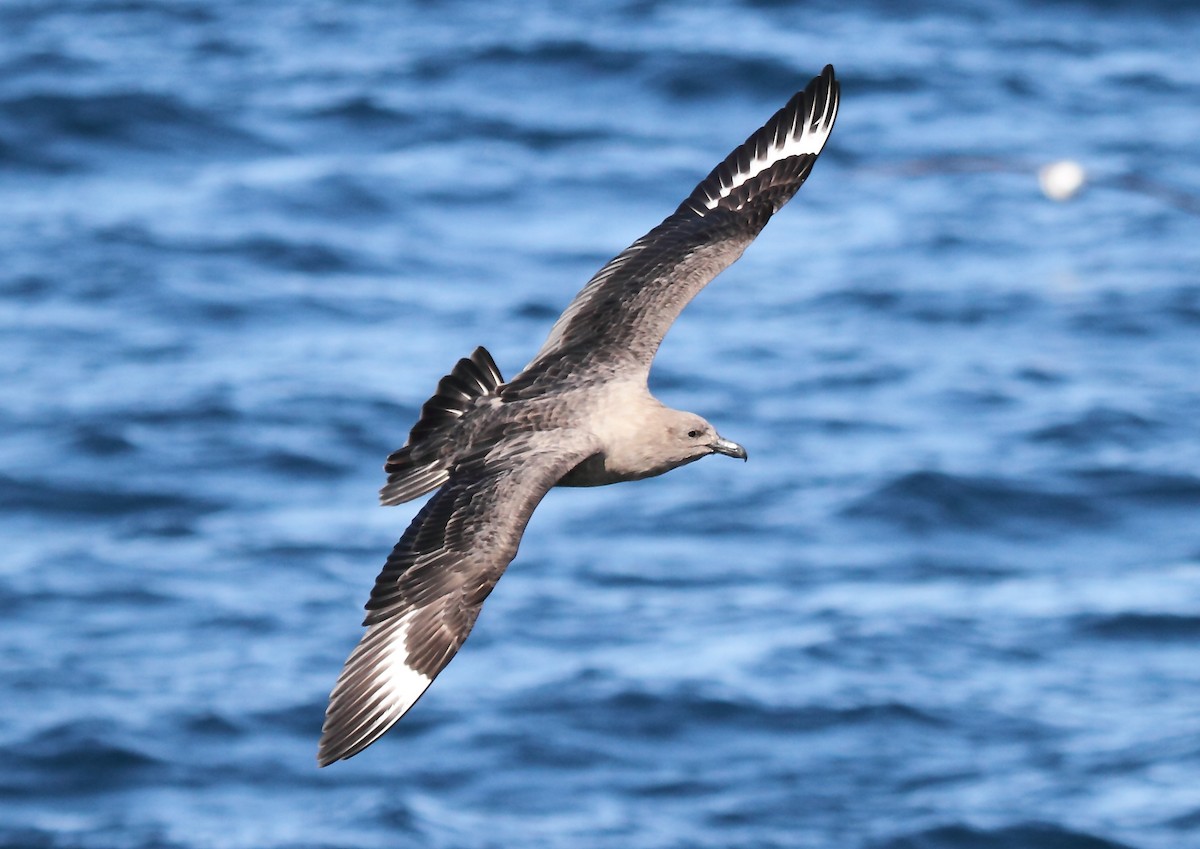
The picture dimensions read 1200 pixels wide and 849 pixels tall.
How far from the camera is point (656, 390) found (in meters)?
24.1

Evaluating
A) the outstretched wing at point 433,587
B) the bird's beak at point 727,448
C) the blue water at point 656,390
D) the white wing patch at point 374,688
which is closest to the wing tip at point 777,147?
the bird's beak at point 727,448

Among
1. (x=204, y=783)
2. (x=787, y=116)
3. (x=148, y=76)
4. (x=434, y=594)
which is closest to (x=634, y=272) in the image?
(x=787, y=116)

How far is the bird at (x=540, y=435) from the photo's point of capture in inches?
333

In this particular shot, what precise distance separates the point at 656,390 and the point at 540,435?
15.1 metres

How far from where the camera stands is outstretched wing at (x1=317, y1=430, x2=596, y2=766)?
840 centimetres

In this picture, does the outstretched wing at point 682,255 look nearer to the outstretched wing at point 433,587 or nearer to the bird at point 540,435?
the bird at point 540,435

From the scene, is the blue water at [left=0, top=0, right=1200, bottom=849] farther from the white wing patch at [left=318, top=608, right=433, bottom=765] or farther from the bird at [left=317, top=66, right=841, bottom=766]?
the white wing patch at [left=318, top=608, right=433, bottom=765]

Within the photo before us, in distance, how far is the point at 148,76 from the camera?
30.6 m

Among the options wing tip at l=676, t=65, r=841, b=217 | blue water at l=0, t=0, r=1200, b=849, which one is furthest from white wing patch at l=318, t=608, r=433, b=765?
blue water at l=0, t=0, r=1200, b=849

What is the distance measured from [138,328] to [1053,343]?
37.5ft

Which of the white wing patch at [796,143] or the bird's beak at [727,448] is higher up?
the white wing patch at [796,143]

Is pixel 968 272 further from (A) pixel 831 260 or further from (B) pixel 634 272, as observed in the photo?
(B) pixel 634 272

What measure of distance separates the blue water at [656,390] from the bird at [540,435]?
8819 millimetres

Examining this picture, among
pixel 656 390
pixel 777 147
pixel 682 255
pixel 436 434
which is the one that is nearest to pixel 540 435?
pixel 436 434
